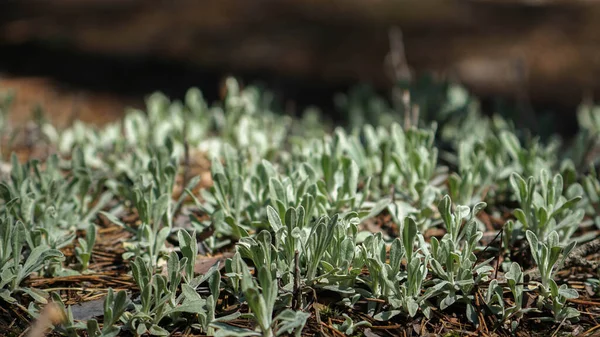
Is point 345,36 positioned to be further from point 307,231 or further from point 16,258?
point 16,258

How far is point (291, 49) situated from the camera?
20.3 ft

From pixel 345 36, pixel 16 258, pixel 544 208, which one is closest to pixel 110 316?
pixel 16 258

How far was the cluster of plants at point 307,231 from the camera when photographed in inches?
79.6

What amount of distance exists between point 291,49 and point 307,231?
418 centimetres

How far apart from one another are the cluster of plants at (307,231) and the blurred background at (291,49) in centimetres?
197

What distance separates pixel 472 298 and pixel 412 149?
83 centimetres

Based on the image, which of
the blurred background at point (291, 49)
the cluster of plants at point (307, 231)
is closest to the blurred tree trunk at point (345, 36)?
the blurred background at point (291, 49)

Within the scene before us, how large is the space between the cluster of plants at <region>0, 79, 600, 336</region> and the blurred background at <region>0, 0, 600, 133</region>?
77.6 inches

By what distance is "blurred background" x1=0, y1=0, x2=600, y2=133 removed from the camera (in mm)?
5371

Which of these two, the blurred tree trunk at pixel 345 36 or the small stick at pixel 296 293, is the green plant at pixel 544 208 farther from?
the blurred tree trunk at pixel 345 36

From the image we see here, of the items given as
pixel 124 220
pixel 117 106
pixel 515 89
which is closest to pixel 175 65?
pixel 117 106

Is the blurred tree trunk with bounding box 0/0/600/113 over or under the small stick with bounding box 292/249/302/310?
over

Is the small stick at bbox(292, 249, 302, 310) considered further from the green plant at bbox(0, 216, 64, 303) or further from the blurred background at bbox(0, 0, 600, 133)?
the blurred background at bbox(0, 0, 600, 133)

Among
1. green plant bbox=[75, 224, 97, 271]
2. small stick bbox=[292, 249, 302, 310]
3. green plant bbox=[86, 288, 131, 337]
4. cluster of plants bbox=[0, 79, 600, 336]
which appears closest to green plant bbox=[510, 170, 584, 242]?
cluster of plants bbox=[0, 79, 600, 336]
